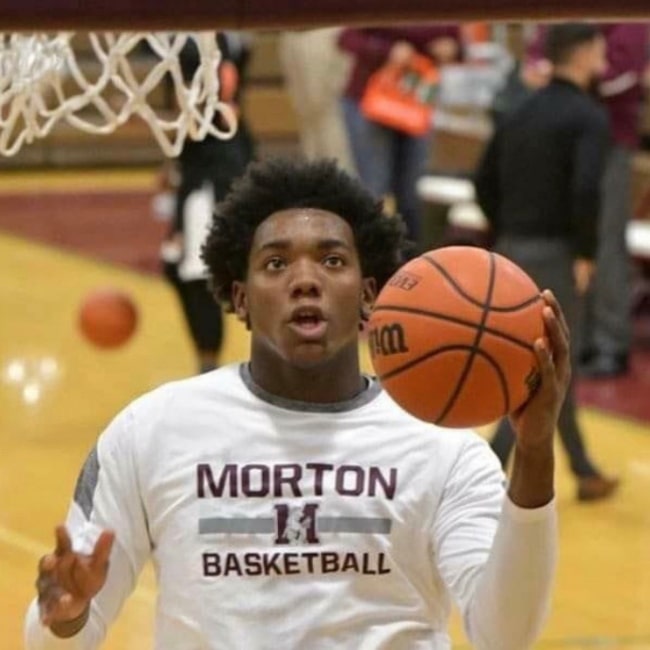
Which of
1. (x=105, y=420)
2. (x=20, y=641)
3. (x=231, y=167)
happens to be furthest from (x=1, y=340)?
(x=20, y=641)

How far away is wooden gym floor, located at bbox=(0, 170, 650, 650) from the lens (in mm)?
6191

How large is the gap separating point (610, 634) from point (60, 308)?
5412 mm

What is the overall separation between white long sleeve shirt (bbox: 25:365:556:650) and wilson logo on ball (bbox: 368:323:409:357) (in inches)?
12.6

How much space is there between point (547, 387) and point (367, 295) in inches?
26.4

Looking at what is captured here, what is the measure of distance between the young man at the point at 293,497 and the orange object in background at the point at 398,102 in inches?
287

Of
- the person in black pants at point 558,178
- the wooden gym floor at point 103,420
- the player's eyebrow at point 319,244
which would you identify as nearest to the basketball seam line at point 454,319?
the player's eyebrow at point 319,244

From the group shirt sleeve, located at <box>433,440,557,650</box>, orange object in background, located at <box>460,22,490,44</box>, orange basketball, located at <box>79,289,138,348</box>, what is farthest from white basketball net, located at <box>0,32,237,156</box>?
orange object in background, located at <box>460,22,490,44</box>

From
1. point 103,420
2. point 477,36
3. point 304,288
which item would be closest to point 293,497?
point 304,288

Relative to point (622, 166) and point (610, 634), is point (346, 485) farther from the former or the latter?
point (622, 166)

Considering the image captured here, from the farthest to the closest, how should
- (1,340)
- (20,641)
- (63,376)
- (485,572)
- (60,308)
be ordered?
(60,308) → (1,340) → (63,376) → (20,641) → (485,572)

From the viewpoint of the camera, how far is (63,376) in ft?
30.1

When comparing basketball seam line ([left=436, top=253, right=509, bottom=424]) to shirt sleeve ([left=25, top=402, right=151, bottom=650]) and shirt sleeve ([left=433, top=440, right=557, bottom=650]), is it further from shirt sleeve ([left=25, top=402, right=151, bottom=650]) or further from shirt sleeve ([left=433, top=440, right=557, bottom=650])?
shirt sleeve ([left=25, top=402, right=151, bottom=650])

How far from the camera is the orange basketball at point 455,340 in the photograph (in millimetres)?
2959

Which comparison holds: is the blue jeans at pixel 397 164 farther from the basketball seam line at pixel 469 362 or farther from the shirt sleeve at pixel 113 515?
the basketball seam line at pixel 469 362
